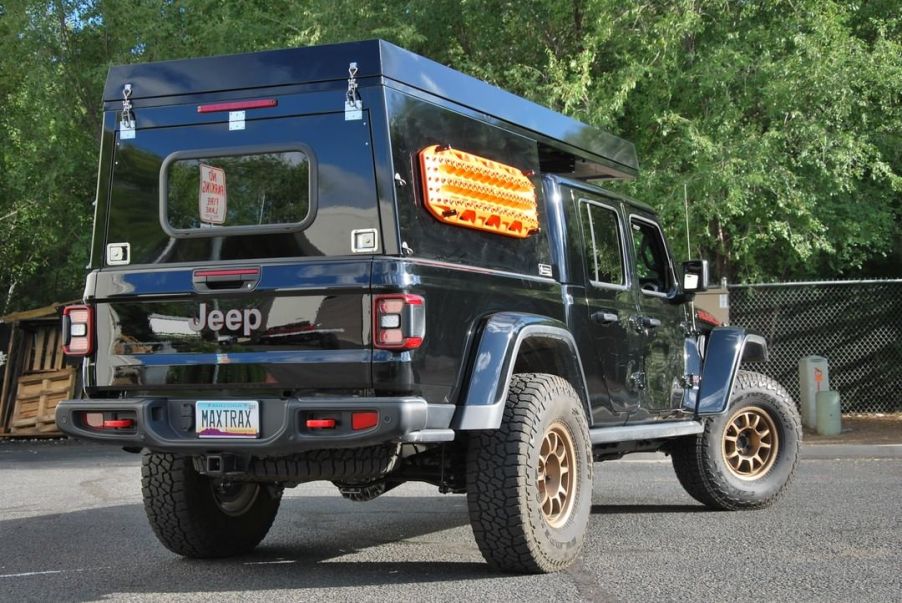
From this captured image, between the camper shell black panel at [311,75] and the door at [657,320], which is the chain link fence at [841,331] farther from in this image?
the camper shell black panel at [311,75]

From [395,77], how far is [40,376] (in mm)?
13613

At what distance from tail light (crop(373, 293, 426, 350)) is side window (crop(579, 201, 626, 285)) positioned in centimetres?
215

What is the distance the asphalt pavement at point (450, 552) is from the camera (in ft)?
19.0

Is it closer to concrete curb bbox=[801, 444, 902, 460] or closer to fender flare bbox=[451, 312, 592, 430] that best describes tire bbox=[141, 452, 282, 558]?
fender flare bbox=[451, 312, 592, 430]

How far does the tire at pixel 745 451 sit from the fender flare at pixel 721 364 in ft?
0.80

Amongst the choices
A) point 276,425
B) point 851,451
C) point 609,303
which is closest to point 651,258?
point 609,303

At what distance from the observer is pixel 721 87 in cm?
1570

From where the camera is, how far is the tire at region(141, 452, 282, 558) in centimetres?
669

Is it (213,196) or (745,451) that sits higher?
(213,196)

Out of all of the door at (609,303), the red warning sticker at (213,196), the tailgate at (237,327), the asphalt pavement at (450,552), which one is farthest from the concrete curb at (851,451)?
the red warning sticker at (213,196)

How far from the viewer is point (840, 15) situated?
53.4 ft

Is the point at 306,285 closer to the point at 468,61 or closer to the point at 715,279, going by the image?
the point at 468,61

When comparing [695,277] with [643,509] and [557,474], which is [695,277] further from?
[557,474]

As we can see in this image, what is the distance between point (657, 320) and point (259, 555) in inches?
120
